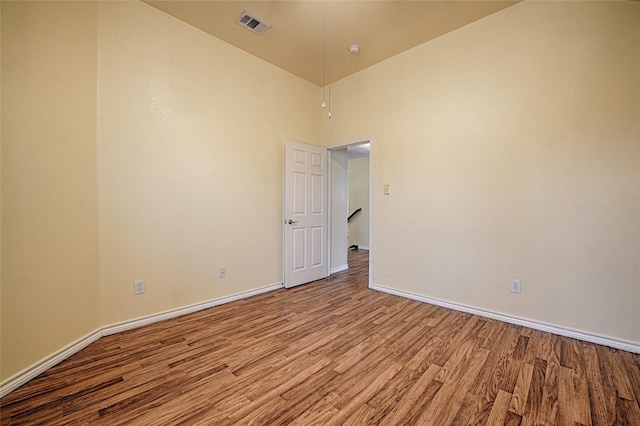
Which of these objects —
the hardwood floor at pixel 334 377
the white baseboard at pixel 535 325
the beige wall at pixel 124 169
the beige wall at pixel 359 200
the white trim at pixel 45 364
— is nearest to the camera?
the hardwood floor at pixel 334 377

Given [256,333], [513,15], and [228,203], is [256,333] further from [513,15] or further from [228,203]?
[513,15]

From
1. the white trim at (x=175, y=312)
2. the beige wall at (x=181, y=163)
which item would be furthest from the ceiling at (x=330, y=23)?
the white trim at (x=175, y=312)

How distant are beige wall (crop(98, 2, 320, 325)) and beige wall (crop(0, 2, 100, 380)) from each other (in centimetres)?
13

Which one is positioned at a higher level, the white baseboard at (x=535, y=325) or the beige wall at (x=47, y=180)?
the beige wall at (x=47, y=180)

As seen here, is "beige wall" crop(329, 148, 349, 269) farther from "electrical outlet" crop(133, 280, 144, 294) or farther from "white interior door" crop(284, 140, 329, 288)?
"electrical outlet" crop(133, 280, 144, 294)

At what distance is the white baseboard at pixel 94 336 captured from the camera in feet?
5.19

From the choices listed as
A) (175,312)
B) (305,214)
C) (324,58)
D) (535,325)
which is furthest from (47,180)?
(535,325)

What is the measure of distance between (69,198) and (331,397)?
95.0 inches

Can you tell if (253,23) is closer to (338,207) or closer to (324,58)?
(324,58)

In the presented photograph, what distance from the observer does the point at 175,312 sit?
8.73ft

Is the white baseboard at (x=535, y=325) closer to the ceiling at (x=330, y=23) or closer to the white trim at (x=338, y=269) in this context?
the white trim at (x=338, y=269)

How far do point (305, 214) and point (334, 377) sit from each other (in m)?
2.37

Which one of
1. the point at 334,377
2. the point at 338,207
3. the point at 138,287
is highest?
the point at 338,207

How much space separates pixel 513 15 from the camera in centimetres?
248
